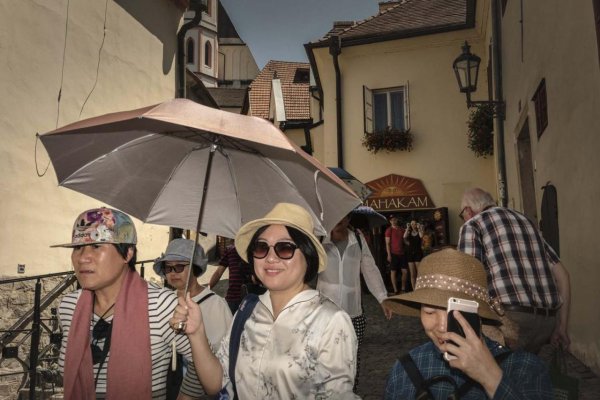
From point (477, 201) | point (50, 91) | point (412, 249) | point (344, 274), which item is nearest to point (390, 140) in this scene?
point (412, 249)

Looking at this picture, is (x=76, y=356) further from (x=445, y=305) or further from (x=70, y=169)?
(x=445, y=305)

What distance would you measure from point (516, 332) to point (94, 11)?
27.4 feet

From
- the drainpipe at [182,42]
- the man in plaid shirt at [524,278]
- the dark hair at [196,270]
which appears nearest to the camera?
the man in plaid shirt at [524,278]

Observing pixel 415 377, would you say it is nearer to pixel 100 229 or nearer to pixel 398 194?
pixel 100 229

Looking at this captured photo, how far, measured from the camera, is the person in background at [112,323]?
2.47 m

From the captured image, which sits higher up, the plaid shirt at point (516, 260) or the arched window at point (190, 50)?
the arched window at point (190, 50)

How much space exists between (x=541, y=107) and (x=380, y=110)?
29.6ft

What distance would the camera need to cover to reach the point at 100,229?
8.70 feet

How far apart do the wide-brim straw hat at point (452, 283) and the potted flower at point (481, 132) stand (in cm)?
1191

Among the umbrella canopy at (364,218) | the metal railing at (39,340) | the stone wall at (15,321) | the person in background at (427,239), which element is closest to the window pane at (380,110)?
the person in background at (427,239)

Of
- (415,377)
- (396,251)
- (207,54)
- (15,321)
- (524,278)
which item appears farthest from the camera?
(207,54)

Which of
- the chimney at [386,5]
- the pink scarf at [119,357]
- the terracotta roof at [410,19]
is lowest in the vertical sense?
the pink scarf at [119,357]

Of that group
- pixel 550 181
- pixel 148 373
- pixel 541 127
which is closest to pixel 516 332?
pixel 148 373

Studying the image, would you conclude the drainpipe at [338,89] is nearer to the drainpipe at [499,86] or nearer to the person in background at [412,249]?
the person in background at [412,249]
